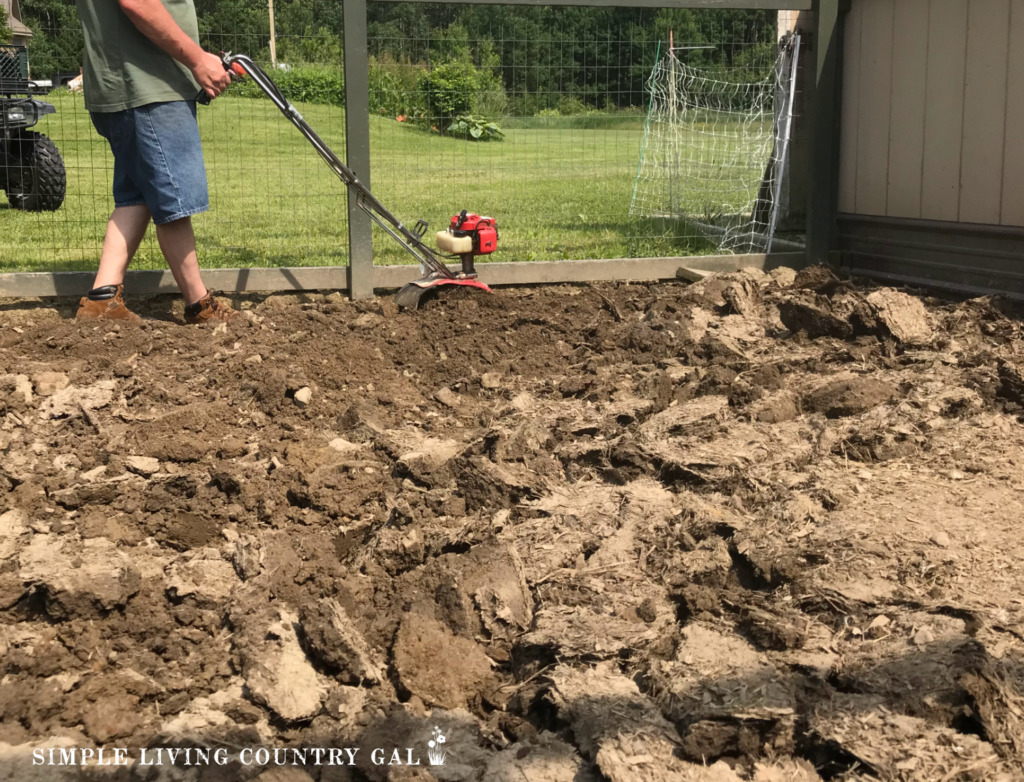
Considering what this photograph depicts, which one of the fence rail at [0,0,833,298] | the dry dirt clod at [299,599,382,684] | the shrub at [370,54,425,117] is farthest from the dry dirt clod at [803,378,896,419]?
→ the shrub at [370,54,425,117]

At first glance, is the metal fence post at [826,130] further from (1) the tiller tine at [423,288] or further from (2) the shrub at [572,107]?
(1) the tiller tine at [423,288]

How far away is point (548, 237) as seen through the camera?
24.2ft

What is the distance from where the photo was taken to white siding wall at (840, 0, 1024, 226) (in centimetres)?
549

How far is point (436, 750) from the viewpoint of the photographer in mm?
2045

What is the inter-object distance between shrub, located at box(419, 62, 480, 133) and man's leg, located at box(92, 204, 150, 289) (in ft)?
7.05

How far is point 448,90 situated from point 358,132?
1275mm

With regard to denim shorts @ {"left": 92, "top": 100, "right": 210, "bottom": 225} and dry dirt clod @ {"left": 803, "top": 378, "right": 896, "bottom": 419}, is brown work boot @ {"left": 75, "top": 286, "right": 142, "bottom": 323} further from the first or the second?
dry dirt clod @ {"left": 803, "top": 378, "right": 896, "bottom": 419}

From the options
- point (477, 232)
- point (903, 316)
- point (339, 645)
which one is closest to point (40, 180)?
point (477, 232)

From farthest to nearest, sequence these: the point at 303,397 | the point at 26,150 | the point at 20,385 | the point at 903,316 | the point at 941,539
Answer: the point at 26,150
the point at 903,316
the point at 303,397
the point at 20,385
the point at 941,539

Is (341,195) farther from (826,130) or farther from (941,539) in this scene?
(941,539)

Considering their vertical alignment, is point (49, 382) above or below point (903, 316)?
below

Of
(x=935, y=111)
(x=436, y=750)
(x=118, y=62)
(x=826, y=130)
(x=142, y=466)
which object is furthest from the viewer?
(x=826, y=130)

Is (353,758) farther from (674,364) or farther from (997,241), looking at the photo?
(997,241)

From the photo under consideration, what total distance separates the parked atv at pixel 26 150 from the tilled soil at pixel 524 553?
3035 millimetres
